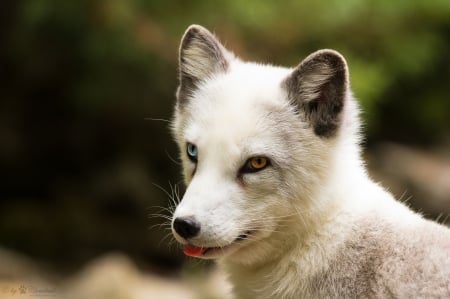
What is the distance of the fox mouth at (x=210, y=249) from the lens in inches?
160

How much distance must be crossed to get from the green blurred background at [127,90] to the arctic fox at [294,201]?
14.9 ft

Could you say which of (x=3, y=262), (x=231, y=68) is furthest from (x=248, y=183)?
(x=3, y=262)

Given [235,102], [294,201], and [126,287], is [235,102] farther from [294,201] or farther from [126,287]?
[126,287]

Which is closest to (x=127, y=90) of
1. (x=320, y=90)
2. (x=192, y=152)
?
(x=192, y=152)

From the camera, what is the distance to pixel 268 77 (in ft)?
14.8

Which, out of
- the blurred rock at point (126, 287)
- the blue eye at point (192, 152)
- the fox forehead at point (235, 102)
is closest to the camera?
the fox forehead at point (235, 102)

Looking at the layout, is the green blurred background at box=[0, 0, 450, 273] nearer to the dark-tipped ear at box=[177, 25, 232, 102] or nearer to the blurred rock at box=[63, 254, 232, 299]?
the blurred rock at box=[63, 254, 232, 299]

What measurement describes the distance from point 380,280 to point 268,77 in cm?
136

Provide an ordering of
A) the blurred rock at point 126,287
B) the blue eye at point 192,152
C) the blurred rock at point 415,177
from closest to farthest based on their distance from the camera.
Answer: the blue eye at point 192,152
the blurred rock at point 126,287
the blurred rock at point 415,177

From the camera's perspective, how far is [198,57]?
479cm

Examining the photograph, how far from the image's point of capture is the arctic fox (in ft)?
13.1

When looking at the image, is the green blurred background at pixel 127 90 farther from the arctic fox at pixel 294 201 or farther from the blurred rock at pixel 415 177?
the arctic fox at pixel 294 201

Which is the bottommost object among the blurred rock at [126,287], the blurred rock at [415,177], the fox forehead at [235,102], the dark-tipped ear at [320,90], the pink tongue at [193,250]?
the blurred rock at [126,287]

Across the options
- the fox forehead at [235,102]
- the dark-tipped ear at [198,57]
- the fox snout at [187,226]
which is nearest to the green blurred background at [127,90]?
the dark-tipped ear at [198,57]
